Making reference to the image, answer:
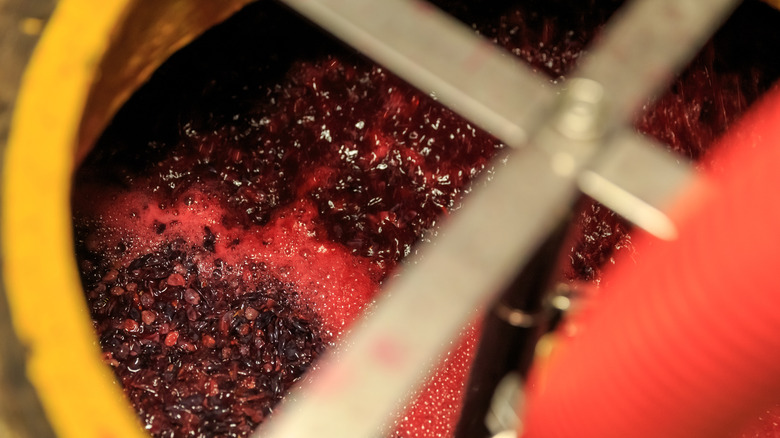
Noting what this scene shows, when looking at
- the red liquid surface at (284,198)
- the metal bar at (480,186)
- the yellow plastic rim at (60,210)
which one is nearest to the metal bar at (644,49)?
the metal bar at (480,186)

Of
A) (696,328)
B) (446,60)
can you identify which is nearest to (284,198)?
(446,60)

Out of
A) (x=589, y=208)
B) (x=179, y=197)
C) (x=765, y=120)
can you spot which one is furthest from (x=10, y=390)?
(x=589, y=208)

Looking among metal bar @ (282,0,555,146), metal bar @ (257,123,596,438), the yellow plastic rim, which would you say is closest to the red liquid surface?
the yellow plastic rim

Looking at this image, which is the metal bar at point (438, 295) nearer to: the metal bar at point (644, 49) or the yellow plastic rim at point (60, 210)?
the metal bar at point (644, 49)

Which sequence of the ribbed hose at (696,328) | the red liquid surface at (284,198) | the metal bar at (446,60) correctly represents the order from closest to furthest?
the ribbed hose at (696,328) < the metal bar at (446,60) < the red liquid surface at (284,198)

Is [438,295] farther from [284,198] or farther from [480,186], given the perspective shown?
[284,198]

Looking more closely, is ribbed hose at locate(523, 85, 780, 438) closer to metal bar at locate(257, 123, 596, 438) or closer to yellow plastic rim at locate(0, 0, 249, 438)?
metal bar at locate(257, 123, 596, 438)
